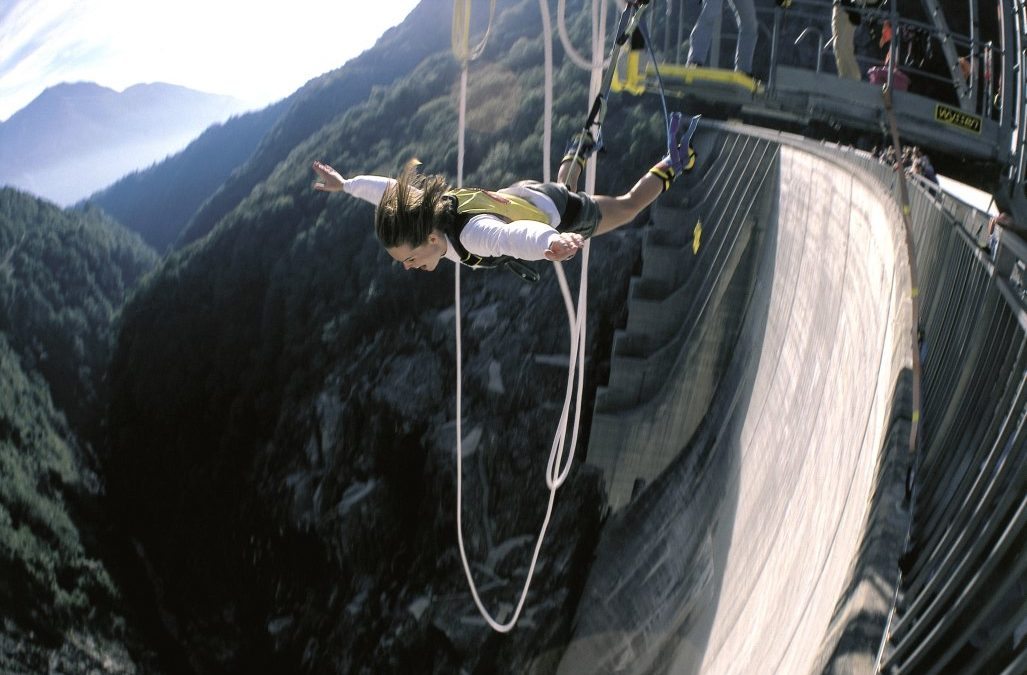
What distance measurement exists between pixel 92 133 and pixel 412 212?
90.9 metres

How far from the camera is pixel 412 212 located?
16.5 ft

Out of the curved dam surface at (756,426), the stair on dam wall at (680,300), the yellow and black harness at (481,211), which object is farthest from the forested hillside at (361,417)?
the yellow and black harness at (481,211)

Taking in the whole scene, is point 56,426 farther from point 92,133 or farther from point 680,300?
point 92,133

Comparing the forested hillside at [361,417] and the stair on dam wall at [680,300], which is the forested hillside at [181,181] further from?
the stair on dam wall at [680,300]

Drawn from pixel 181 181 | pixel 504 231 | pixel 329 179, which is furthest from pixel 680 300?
pixel 181 181

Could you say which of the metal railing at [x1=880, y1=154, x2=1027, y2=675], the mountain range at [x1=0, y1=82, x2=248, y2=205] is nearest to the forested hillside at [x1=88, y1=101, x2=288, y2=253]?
the mountain range at [x1=0, y1=82, x2=248, y2=205]

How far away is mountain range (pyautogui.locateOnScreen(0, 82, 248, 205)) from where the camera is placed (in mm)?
70375

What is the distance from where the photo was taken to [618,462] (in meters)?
18.1

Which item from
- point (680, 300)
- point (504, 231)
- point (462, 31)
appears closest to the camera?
point (504, 231)

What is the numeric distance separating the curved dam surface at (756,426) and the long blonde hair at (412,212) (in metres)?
2.82

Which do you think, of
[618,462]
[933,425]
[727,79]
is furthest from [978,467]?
[618,462]

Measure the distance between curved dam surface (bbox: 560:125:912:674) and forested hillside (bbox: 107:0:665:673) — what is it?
3438mm

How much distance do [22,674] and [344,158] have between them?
3269cm

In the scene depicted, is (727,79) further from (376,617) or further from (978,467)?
(376,617)
